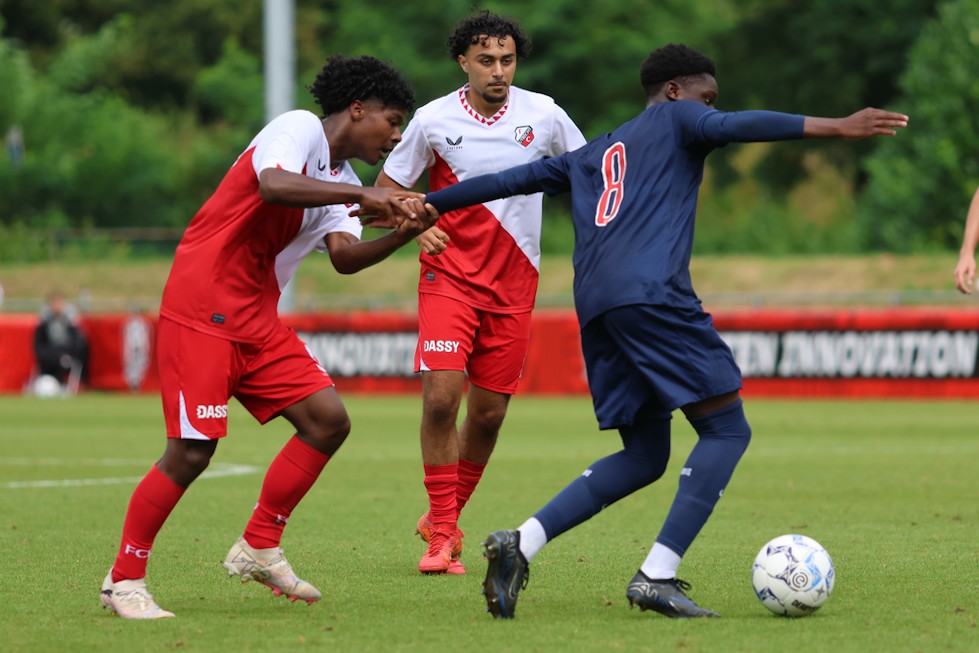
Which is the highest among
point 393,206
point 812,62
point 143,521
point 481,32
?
point 812,62

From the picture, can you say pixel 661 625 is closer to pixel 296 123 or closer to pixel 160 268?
pixel 296 123

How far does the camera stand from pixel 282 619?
6.32 metres

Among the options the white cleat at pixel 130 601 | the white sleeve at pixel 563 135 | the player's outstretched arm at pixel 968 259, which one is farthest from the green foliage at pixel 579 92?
the white cleat at pixel 130 601

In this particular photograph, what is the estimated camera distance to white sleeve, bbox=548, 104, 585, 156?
821 cm

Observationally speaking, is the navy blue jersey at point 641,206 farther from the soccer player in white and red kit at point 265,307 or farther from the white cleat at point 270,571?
the white cleat at point 270,571

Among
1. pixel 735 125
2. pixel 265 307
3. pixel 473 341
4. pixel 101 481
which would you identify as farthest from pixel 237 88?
pixel 735 125

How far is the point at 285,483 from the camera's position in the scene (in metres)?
6.74

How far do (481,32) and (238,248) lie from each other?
7.08 ft

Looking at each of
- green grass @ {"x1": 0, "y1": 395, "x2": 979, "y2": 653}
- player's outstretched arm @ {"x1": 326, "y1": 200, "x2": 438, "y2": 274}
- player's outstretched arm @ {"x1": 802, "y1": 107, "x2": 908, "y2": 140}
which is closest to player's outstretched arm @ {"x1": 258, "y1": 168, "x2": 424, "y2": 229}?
player's outstretched arm @ {"x1": 326, "y1": 200, "x2": 438, "y2": 274}

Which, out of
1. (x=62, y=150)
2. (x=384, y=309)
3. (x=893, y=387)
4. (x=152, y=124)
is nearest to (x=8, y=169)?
(x=62, y=150)

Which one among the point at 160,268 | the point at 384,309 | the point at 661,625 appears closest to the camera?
the point at 661,625

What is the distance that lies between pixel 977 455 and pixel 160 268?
2715cm

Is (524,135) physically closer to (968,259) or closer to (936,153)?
(968,259)

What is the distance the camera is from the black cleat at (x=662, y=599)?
6102 millimetres
